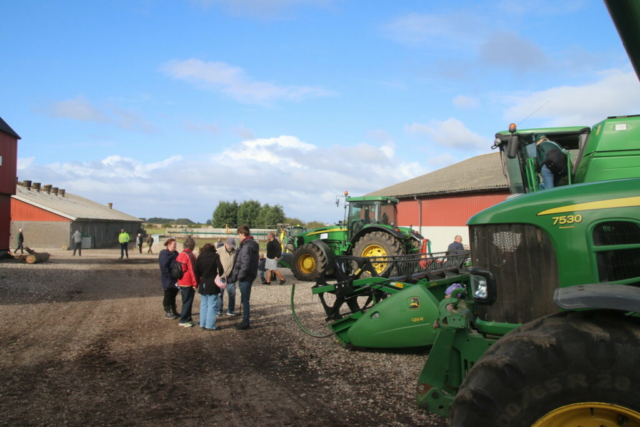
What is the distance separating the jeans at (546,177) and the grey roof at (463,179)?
689 inches

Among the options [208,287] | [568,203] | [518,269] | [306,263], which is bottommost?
[208,287]

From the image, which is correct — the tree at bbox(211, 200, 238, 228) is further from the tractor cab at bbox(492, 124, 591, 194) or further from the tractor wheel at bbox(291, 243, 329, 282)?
the tractor cab at bbox(492, 124, 591, 194)

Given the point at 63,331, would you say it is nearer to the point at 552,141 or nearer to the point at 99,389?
the point at 99,389

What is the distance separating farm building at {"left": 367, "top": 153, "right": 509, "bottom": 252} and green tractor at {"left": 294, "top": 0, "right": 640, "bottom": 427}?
828 inches

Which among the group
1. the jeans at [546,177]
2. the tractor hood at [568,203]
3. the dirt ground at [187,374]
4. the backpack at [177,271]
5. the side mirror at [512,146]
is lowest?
the dirt ground at [187,374]

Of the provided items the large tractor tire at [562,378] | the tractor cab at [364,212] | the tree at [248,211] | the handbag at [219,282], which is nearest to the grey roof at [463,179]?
the tractor cab at [364,212]

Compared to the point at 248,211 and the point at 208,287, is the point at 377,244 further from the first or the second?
the point at 248,211

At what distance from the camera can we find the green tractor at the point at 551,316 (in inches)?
104

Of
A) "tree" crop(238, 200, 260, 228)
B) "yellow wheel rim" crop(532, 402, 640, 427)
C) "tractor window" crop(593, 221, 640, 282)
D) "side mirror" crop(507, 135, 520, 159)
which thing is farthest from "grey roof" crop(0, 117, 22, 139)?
"tree" crop(238, 200, 260, 228)

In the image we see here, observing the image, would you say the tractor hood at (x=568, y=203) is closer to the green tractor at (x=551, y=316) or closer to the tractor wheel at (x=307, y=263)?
the green tractor at (x=551, y=316)

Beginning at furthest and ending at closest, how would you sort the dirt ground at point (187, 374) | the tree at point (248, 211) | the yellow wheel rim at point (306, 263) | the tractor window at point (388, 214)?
the tree at point (248, 211) < the tractor window at point (388, 214) < the yellow wheel rim at point (306, 263) < the dirt ground at point (187, 374)

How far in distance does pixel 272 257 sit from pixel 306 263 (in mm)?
1350

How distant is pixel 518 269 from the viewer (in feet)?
11.3

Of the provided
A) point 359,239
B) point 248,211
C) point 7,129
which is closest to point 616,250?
point 359,239
